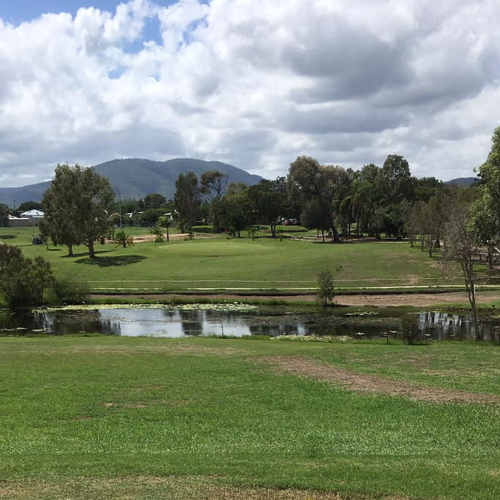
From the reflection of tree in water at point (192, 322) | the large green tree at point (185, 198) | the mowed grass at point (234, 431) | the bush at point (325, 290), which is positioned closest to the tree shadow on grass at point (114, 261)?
the reflection of tree in water at point (192, 322)

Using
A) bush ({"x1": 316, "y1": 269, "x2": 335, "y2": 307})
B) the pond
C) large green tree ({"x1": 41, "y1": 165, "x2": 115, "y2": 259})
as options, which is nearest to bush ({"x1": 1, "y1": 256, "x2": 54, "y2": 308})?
the pond

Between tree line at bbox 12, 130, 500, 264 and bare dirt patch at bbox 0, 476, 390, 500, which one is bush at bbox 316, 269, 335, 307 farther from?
bare dirt patch at bbox 0, 476, 390, 500

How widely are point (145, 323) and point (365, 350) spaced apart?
2192 centimetres

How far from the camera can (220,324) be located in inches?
1629

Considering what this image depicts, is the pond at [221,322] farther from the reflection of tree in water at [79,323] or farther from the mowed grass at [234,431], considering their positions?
the mowed grass at [234,431]

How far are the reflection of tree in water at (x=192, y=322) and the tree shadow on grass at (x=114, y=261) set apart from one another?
31.3 meters

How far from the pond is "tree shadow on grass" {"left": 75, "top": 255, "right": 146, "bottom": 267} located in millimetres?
26508

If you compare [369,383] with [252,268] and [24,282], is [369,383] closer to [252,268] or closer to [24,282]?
[24,282]

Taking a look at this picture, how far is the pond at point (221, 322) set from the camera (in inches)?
1452

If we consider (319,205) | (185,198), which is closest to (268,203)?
(319,205)

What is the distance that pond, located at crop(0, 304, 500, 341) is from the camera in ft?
121

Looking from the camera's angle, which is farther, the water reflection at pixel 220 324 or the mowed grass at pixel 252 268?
the mowed grass at pixel 252 268

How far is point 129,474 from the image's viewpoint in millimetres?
9703

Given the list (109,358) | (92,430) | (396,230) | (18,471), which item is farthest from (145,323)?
(396,230)
